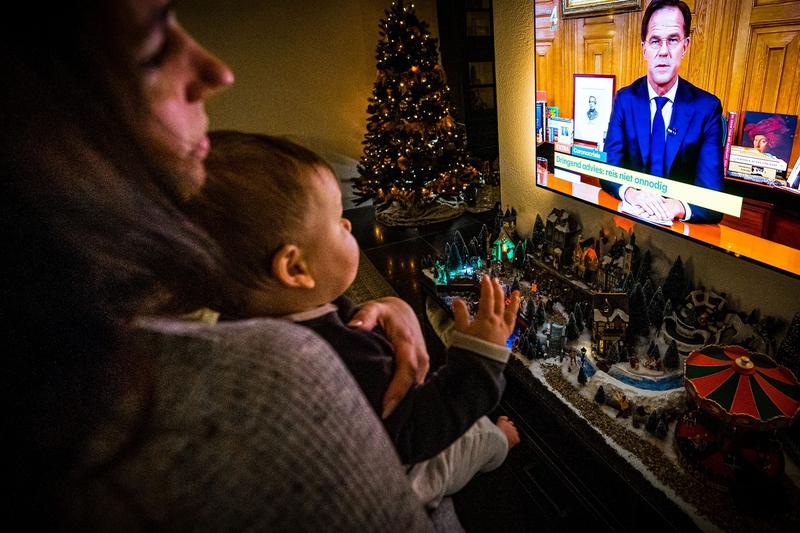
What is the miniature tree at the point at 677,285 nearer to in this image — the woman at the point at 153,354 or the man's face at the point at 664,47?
the man's face at the point at 664,47

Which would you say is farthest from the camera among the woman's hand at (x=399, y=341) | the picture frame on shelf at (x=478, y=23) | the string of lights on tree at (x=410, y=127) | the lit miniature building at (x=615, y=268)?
the picture frame on shelf at (x=478, y=23)

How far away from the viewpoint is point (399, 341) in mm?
824

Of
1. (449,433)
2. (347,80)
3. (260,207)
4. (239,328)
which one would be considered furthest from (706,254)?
(347,80)

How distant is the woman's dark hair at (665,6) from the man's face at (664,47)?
0.01m

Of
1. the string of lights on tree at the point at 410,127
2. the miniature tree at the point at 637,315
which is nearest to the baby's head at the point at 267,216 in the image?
the miniature tree at the point at 637,315

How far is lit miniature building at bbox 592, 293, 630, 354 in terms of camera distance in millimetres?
1745

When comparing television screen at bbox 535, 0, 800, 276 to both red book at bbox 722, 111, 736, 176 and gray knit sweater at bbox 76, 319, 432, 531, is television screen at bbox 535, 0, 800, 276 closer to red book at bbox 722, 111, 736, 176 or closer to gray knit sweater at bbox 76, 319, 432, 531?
red book at bbox 722, 111, 736, 176

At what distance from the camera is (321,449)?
0.29 m

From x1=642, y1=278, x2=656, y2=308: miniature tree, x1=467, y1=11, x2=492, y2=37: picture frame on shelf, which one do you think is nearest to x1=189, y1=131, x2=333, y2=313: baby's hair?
x1=642, y1=278, x2=656, y2=308: miniature tree

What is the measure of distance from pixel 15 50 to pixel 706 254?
2.37 metres

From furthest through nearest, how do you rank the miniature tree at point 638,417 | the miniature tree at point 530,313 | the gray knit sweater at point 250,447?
the miniature tree at point 530,313 < the miniature tree at point 638,417 < the gray knit sweater at point 250,447

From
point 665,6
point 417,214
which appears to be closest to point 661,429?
point 665,6

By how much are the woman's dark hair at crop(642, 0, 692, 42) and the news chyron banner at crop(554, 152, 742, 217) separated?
56 cm

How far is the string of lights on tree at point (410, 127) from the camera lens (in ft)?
13.3
